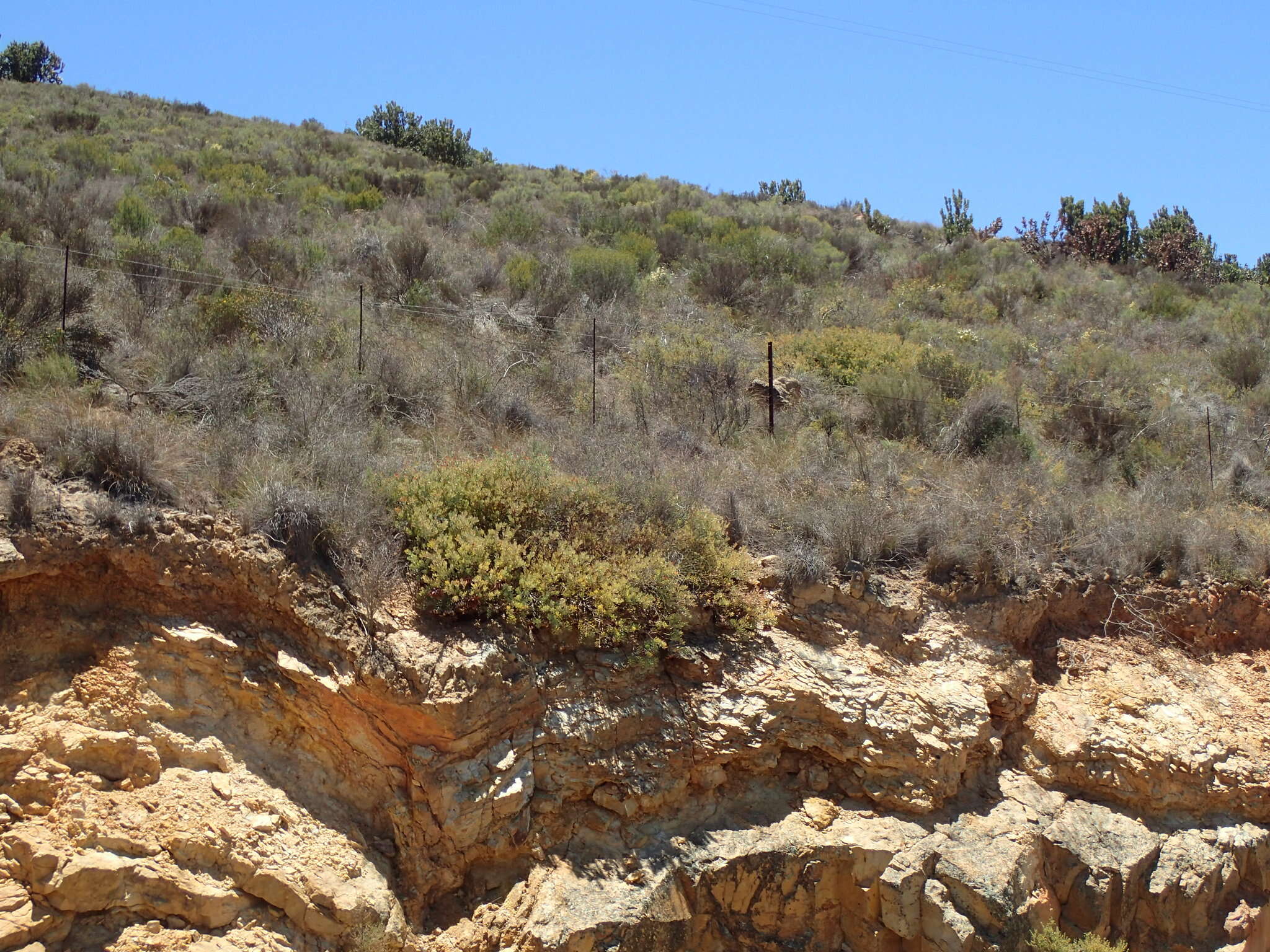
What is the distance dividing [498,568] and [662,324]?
24.9 ft

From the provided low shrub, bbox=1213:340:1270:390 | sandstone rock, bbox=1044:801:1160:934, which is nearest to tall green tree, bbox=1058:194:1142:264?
low shrub, bbox=1213:340:1270:390

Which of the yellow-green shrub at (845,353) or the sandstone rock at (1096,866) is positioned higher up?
the yellow-green shrub at (845,353)

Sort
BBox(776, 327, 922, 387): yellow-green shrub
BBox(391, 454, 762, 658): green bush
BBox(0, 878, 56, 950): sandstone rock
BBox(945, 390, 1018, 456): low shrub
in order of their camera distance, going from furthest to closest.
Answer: BBox(776, 327, 922, 387): yellow-green shrub
BBox(945, 390, 1018, 456): low shrub
BBox(391, 454, 762, 658): green bush
BBox(0, 878, 56, 950): sandstone rock

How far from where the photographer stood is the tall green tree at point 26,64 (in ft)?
95.4

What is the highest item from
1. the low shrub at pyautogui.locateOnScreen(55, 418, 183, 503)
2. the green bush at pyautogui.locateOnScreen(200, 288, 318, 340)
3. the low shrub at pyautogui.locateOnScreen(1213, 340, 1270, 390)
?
the low shrub at pyautogui.locateOnScreen(1213, 340, 1270, 390)

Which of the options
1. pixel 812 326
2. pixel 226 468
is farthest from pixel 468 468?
pixel 812 326

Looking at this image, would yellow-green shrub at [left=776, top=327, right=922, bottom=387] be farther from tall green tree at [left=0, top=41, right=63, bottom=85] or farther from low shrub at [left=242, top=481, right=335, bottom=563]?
tall green tree at [left=0, top=41, right=63, bottom=85]

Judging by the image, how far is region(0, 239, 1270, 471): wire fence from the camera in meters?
11.6

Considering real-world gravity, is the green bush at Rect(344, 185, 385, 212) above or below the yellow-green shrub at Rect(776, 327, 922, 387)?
above

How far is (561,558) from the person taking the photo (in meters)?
7.84

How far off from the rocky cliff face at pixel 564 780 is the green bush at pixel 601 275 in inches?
303

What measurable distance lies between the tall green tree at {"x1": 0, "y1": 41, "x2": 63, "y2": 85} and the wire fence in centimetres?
2179

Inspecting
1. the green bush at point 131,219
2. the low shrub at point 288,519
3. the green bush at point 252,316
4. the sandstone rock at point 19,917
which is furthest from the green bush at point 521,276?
the sandstone rock at point 19,917

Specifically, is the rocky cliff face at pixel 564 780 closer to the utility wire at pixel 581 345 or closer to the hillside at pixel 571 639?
the hillside at pixel 571 639
